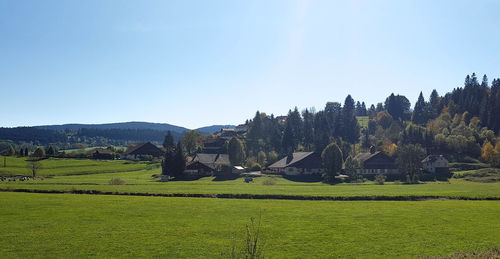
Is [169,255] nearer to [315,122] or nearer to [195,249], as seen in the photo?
[195,249]

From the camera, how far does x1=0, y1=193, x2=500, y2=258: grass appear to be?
22594 millimetres

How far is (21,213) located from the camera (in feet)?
113

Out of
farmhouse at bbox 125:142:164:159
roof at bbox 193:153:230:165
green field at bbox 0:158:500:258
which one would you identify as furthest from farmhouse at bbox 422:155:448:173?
farmhouse at bbox 125:142:164:159

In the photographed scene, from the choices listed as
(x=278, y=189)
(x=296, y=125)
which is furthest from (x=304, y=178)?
(x=296, y=125)

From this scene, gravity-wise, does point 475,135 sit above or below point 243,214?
above

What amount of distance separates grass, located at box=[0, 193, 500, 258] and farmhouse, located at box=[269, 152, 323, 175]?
A: 61058 mm

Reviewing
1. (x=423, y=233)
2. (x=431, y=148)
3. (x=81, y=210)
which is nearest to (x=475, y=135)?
(x=431, y=148)

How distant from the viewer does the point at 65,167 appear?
352 feet

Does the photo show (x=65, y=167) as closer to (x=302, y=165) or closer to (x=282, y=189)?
(x=302, y=165)

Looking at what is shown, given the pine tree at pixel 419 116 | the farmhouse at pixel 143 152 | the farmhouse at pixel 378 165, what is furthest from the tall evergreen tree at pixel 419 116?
the farmhouse at pixel 143 152

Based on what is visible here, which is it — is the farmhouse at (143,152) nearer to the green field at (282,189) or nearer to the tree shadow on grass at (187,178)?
the tree shadow on grass at (187,178)

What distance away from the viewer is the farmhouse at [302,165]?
104562mm

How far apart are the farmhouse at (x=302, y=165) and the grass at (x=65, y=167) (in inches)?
1732

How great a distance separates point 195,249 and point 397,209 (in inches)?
1016
